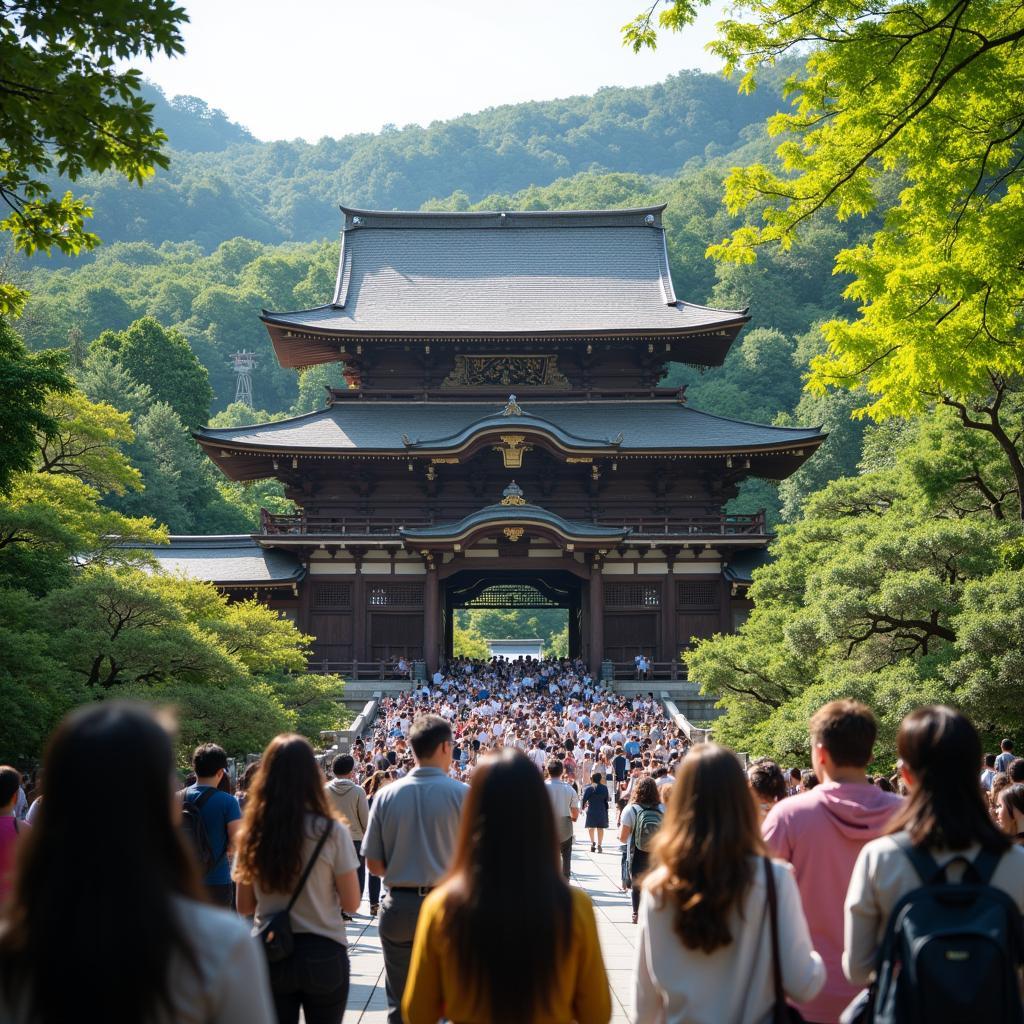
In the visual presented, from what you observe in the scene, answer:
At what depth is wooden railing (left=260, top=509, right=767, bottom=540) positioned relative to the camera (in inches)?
1135

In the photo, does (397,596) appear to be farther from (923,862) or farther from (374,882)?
(923,862)

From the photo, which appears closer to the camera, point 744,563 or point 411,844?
point 411,844

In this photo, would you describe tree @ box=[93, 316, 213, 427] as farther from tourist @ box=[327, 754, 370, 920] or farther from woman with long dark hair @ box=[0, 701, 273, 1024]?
woman with long dark hair @ box=[0, 701, 273, 1024]

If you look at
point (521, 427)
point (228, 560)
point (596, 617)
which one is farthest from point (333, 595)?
point (596, 617)

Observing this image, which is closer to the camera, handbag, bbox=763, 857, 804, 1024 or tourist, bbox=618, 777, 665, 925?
handbag, bbox=763, 857, 804, 1024

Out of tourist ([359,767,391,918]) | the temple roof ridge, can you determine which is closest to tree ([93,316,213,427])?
the temple roof ridge

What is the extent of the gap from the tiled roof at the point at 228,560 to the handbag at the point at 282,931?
78.7ft

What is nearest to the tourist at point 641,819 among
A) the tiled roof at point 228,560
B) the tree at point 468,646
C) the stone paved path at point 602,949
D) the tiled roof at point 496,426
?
the stone paved path at point 602,949

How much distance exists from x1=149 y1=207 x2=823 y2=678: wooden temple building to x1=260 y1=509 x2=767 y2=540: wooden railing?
0.26 ft

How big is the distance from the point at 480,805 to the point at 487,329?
98.9ft

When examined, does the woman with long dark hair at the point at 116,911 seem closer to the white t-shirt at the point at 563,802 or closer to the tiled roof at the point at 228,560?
the white t-shirt at the point at 563,802

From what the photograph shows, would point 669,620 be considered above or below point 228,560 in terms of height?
below

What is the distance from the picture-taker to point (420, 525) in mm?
30312

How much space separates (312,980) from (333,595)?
25543 millimetres
